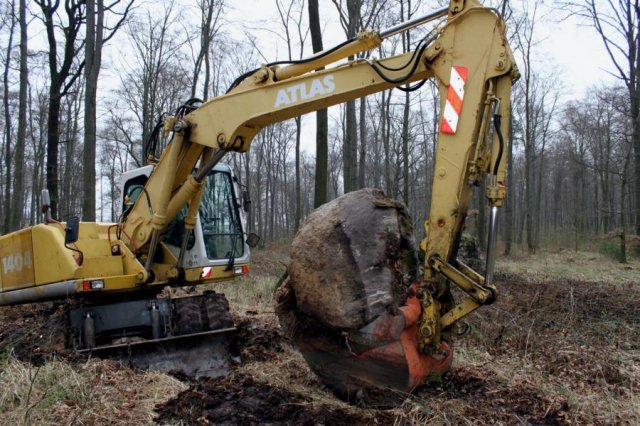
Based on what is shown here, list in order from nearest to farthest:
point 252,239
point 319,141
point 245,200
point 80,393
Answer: point 80,393 → point 252,239 → point 245,200 → point 319,141

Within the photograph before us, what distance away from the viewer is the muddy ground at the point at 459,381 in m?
4.25

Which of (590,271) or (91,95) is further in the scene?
(590,271)

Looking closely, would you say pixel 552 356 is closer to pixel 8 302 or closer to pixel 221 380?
pixel 221 380

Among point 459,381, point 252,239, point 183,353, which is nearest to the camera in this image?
point 459,381

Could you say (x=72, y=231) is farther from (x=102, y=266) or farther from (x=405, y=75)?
(x=405, y=75)

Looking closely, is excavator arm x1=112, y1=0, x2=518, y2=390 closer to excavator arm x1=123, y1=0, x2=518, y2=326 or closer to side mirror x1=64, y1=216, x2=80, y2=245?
excavator arm x1=123, y1=0, x2=518, y2=326

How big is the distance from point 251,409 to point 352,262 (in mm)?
1497

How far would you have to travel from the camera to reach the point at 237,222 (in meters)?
7.67

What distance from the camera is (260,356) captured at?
260 inches

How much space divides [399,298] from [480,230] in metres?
16.9

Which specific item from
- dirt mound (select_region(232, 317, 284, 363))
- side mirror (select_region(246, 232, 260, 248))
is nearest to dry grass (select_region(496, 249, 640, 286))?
dirt mound (select_region(232, 317, 284, 363))

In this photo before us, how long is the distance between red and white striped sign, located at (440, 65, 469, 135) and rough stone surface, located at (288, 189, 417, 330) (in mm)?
913

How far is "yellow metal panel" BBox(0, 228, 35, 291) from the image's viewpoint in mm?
6879

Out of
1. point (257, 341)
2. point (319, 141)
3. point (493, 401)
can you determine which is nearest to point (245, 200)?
point (257, 341)
